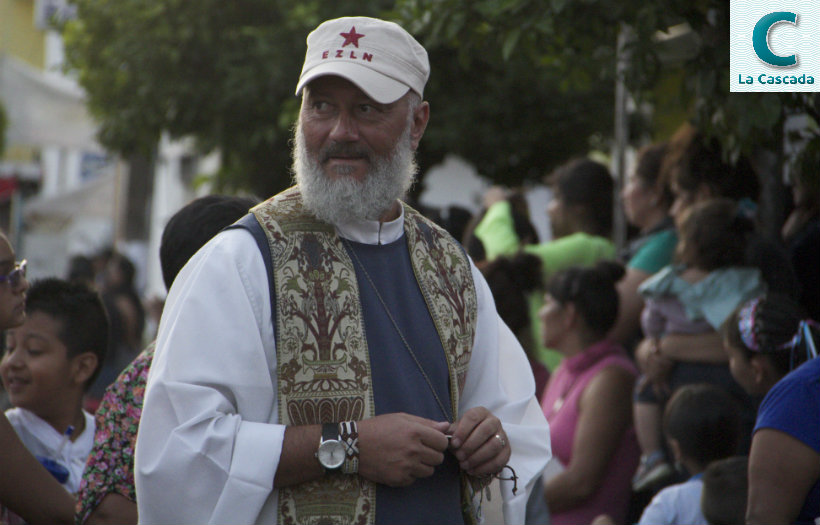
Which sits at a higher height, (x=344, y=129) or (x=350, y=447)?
(x=344, y=129)

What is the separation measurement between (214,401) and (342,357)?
1.07 ft

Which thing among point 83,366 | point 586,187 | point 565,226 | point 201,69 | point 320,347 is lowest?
point 83,366

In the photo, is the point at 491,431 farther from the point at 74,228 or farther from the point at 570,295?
the point at 74,228

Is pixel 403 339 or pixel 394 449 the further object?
pixel 403 339

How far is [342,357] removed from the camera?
2.61 m

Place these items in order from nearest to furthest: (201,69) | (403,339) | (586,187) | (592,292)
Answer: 1. (403,339)
2. (592,292)
3. (586,187)
4. (201,69)

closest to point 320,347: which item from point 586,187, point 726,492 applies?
point 726,492

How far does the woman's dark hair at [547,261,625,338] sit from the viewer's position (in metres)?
5.10

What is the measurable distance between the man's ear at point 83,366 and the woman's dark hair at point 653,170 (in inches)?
124

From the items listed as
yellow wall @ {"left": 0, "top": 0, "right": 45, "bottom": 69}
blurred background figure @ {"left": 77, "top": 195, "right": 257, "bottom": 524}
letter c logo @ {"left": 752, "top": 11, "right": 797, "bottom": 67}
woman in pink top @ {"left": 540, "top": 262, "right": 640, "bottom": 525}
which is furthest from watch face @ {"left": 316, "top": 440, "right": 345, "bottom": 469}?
yellow wall @ {"left": 0, "top": 0, "right": 45, "bottom": 69}

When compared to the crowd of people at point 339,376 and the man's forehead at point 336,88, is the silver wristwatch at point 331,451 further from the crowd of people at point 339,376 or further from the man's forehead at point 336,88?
the man's forehead at point 336,88

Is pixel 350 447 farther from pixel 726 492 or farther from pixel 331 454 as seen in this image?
pixel 726 492

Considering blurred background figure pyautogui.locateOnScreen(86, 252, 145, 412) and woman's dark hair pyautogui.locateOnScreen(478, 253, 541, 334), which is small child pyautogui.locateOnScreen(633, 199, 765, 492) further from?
blurred background figure pyautogui.locateOnScreen(86, 252, 145, 412)

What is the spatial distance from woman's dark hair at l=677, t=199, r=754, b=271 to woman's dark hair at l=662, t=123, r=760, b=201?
441 mm
